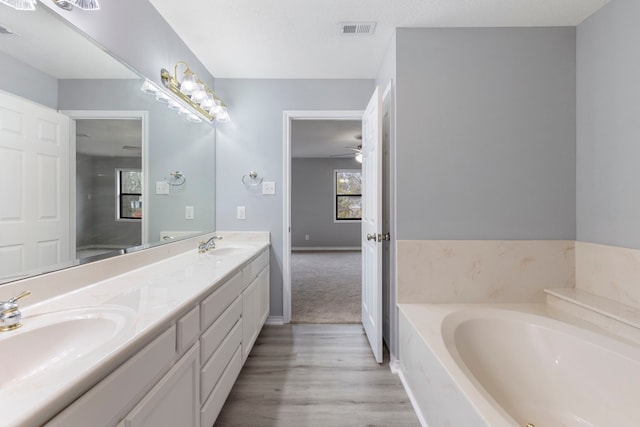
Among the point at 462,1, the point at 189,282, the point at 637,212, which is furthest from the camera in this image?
the point at 462,1

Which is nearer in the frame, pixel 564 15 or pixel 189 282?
pixel 189 282

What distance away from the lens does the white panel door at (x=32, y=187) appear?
962mm

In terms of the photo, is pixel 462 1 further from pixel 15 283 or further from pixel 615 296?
pixel 15 283

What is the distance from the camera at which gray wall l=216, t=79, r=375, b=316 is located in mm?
2789

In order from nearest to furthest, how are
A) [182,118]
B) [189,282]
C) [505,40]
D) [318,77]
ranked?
[189,282] → [505,40] → [182,118] → [318,77]

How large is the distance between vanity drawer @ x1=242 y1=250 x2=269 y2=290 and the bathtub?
3.45 ft

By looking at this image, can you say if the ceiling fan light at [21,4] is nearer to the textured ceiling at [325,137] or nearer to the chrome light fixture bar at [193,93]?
the chrome light fixture bar at [193,93]

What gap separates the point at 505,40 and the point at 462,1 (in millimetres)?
485

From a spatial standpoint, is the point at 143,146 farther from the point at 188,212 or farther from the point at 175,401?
the point at 175,401

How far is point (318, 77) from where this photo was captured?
2768 millimetres

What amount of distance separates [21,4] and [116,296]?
1099mm

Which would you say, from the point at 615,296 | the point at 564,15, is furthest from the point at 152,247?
the point at 564,15

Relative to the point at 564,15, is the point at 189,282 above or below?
below

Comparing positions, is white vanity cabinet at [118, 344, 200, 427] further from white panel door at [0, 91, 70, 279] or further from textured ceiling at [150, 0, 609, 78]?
textured ceiling at [150, 0, 609, 78]
